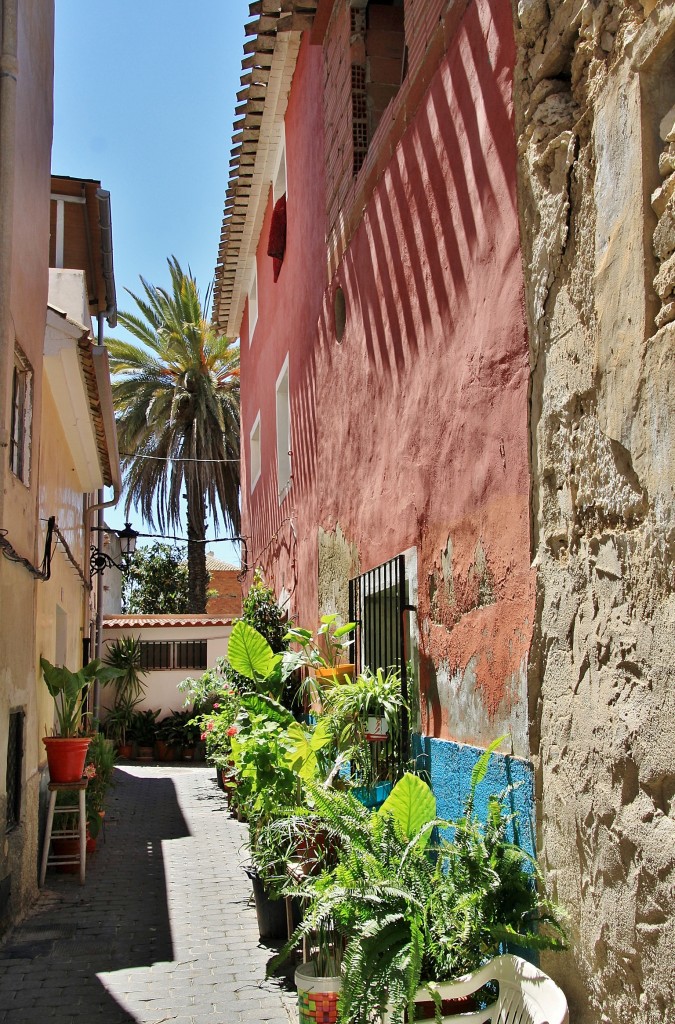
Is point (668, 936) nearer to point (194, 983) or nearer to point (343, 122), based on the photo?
point (194, 983)

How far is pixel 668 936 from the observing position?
9.25ft

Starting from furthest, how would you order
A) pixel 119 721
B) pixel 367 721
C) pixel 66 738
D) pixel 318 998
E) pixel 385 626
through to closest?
pixel 119 721 → pixel 66 738 → pixel 385 626 → pixel 367 721 → pixel 318 998

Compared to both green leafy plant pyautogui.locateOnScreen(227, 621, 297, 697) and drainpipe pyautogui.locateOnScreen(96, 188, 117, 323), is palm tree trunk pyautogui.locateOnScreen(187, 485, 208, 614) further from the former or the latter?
green leafy plant pyautogui.locateOnScreen(227, 621, 297, 697)

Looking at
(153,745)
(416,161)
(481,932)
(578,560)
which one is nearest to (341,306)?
(416,161)

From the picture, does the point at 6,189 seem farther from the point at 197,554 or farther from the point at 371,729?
the point at 197,554

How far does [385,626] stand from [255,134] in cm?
761

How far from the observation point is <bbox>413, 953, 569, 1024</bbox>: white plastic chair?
3.10 metres

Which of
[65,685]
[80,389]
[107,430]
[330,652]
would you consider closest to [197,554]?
[107,430]

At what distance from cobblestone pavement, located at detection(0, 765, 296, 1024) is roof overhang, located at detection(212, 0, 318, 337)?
7.36 metres

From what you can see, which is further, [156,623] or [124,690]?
[156,623]

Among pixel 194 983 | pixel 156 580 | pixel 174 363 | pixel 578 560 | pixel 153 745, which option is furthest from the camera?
pixel 156 580

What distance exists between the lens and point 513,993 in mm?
3361

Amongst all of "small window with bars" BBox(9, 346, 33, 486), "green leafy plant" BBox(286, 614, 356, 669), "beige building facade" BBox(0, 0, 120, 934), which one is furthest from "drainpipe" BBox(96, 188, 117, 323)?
"green leafy plant" BBox(286, 614, 356, 669)

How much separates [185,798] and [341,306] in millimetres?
8089
